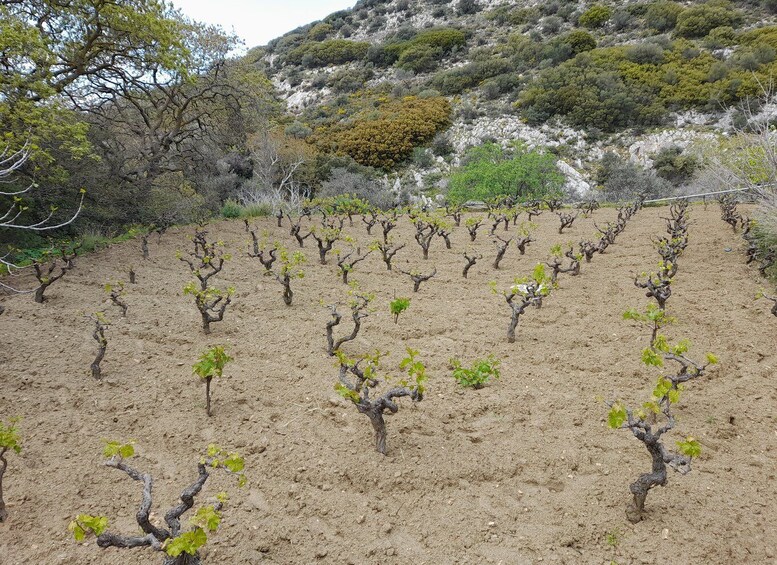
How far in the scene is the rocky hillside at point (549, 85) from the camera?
98.9ft

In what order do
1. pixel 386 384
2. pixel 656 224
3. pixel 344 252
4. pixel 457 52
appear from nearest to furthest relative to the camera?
1. pixel 386 384
2. pixel 344 252
3. pixel 656 224
4. pixel 457 52

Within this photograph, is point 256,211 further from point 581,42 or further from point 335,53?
point 335,53

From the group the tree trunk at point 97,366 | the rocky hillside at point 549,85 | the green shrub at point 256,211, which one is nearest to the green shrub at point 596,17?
the rocky hillside at point 549,85

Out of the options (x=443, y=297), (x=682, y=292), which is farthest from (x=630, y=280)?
(x=443, y=297)

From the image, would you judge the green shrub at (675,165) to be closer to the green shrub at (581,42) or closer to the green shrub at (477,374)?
the green shrub at (581,42)

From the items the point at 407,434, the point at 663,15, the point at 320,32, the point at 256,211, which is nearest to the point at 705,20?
the point at 663,15

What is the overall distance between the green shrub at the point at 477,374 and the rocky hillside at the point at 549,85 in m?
25.5

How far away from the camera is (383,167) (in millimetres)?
32656

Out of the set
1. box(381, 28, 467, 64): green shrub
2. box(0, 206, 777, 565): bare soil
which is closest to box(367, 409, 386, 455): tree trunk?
box(0, 206, 777, 565): bare soil

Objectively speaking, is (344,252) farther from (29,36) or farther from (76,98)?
(76,98)

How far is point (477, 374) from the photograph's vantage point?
15.2 feet

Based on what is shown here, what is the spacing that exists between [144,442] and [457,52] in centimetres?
5112

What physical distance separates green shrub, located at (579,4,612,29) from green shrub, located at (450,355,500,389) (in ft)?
164

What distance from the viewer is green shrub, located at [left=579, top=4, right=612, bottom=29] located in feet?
137
